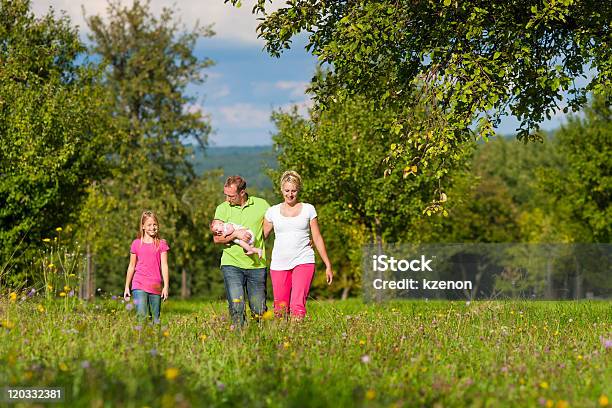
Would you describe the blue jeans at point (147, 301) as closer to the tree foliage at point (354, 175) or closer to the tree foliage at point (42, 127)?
the tree foliage at point (42, 127)

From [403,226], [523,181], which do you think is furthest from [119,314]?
[523,181]

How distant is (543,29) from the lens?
35.9ft

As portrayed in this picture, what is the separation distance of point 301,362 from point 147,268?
14.0ft

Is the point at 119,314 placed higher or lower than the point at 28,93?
lower

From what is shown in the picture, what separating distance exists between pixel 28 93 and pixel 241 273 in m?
14.6

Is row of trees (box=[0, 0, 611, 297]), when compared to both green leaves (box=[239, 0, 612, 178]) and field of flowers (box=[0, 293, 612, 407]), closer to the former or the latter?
green leaves (box=[239, 0, 612, 178])

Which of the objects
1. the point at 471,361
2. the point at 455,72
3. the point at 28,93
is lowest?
the point at 471,361

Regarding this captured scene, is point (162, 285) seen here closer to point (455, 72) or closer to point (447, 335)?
point (447, 335)

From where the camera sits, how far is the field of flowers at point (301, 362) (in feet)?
17.3

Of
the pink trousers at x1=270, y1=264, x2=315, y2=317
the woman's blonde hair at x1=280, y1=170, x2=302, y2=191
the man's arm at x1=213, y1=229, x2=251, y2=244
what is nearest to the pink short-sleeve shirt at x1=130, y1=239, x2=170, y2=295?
the man's arm at x1=213, y1=229, x2=251, y2=244

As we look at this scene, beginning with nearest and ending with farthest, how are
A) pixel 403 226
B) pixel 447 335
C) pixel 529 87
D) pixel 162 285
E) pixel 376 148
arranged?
1. pixel 447 335
2. pixel 162 285
3. pixel 529 87
4. pixel 376 148
5. pixel 403 226
